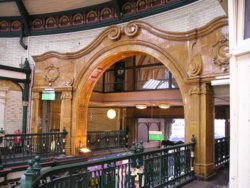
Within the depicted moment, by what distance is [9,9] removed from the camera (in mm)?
11133

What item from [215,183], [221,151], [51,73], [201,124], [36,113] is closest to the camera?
[215,183]

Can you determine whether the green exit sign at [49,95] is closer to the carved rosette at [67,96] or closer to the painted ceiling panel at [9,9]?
the carved rosette at [67,96]

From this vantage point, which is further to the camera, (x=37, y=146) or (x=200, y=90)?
(x=37, y=146)

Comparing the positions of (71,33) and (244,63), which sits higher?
(71,33)

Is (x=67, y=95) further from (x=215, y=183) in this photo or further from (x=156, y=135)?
(x=215, y=183)

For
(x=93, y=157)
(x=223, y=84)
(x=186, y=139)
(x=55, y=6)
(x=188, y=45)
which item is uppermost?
(x=55, y=6)

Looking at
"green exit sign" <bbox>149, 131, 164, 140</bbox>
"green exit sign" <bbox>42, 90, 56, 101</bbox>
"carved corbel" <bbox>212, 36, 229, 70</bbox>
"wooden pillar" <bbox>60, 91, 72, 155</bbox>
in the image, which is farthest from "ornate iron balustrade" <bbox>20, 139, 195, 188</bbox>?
"green exit sign" <bbox>42, 90, 56, 101</bbox>

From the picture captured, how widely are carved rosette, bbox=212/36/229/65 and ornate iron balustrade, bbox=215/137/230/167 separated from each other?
2586 mm

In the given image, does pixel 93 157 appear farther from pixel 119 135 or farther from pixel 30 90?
pixel 30 90

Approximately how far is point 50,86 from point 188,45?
6.28 meters

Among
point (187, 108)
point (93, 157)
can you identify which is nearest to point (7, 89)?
point (93, 157)

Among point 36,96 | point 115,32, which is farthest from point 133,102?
point 36,96

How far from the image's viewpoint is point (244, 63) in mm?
1781

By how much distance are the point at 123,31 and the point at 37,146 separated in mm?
5504
